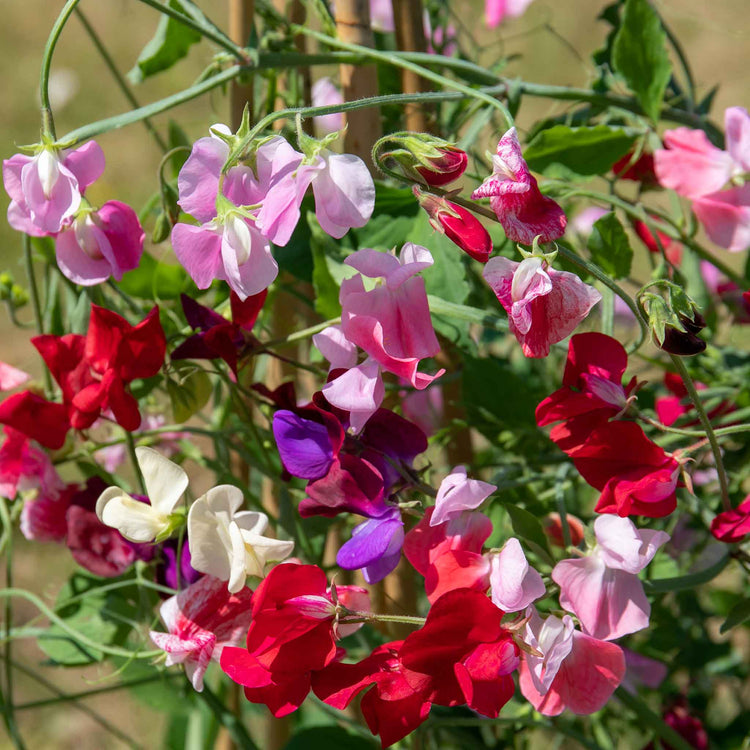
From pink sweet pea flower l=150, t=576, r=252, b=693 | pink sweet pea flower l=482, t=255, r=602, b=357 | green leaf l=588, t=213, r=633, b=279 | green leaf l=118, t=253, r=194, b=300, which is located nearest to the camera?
pink sweet pea flower l=482, t=255, r=602, b=357

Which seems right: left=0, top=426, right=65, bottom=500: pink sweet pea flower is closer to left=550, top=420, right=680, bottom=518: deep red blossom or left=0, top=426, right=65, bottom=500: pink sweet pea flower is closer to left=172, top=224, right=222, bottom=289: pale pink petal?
left=172, top=224, right=222, bottom=289: pale pink petal

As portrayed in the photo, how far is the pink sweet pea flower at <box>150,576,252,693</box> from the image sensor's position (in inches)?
21.3

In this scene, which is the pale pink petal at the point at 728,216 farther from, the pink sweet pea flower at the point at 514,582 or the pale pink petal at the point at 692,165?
the pink sweet pea flower at the point at 514,582

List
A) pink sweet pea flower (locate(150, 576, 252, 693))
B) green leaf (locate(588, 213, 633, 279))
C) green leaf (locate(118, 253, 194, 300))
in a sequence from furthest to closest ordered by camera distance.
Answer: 1. green leaf (locate(118, 253, 194, 300))
2. green leaf (locate(588, 213, 633, 279))
3. pink sweet pea flower (locate(150, 576, 252, 693))

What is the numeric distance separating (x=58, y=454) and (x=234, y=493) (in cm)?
28

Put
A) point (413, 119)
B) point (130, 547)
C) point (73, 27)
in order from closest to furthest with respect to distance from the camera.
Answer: point (130, 547), point (413, 119), point (73, 27)

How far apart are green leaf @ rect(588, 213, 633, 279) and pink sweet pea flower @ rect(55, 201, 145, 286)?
0.31m

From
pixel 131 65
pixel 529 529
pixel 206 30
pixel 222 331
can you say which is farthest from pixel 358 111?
pixel 131 65

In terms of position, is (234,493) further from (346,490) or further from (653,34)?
(653,34)

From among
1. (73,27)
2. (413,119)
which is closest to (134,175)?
(73,27)

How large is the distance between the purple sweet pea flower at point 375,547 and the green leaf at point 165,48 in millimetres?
448

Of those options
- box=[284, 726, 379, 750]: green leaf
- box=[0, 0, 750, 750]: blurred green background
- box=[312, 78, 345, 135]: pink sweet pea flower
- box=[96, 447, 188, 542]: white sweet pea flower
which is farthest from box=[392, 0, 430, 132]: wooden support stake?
box=[0, 0, 750, 750]: blurred green background

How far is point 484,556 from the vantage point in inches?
20.3

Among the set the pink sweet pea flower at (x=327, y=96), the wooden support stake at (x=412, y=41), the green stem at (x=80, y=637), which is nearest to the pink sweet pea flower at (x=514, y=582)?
the green stem at (x=80, y=637)
